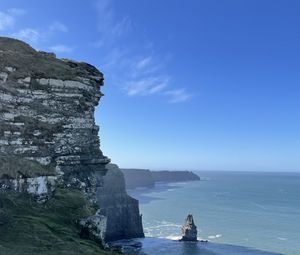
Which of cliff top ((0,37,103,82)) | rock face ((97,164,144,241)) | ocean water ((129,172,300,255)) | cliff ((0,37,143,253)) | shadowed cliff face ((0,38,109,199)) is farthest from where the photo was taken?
rock face ((97,164,144,241))

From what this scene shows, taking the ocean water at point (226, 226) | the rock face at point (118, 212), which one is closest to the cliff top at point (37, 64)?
the ocean water at point (226, 226)

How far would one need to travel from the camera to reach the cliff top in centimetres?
3369

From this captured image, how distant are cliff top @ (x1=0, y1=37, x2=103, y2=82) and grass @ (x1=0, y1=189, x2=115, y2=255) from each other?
9.96 metres

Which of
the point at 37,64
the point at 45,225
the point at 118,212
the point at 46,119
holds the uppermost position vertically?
the point at 37,64

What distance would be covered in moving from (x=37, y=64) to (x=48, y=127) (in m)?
5.75

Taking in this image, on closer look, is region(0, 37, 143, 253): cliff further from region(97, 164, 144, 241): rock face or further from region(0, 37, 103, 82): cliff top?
region(97, 164, 144, 241): rock face

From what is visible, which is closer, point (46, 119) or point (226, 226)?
point (46, 119)

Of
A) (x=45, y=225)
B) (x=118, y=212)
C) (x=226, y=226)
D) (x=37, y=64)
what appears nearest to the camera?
(x=45, y=225)

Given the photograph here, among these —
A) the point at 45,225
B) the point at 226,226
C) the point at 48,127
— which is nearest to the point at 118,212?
the point at 226,226

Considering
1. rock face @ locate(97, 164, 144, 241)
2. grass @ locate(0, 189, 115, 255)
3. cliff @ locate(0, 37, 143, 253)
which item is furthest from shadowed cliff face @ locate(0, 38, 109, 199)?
rock face @ locate(97, 164, 144, 241)

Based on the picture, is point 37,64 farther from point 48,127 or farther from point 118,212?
point 118,212

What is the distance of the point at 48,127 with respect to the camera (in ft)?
110

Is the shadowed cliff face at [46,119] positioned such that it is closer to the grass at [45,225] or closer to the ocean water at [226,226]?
the grass at [45,225]

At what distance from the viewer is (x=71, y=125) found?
3469 cm
